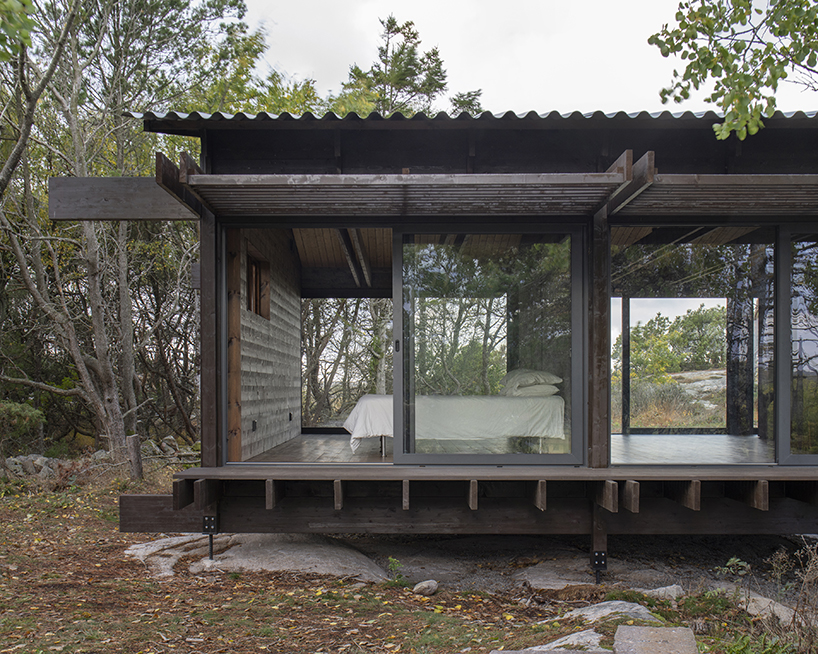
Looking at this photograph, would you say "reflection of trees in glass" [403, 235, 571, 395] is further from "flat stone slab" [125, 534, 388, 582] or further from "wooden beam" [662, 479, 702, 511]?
"flat stone slab" [125, 534, 388, 582]

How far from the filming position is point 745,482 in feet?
12.8

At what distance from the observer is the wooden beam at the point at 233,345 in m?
4.32

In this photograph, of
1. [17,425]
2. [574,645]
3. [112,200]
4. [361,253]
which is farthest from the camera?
[17,425]

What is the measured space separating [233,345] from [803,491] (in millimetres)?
4205

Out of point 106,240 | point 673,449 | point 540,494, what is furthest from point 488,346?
point 106,240

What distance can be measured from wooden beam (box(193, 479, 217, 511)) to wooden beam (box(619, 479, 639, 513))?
9.22ft

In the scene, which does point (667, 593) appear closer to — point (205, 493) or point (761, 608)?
point (761, 608)

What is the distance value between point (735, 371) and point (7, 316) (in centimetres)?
1067

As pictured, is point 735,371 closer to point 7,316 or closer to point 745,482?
point 745,482

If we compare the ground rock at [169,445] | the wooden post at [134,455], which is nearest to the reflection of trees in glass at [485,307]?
the wooden post at [134,455]

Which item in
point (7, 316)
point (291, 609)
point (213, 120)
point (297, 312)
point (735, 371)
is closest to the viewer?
point (291, 609)

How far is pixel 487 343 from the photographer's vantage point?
427 cm

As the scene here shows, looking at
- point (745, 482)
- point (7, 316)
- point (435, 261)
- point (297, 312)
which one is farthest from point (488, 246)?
point (7, 316)

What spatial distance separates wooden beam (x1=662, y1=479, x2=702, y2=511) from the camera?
12.1 ft
